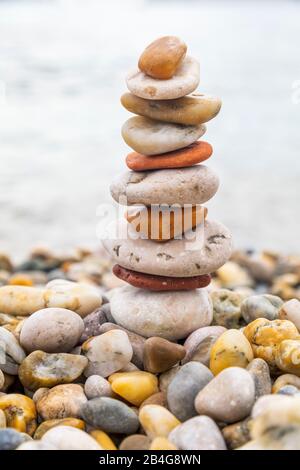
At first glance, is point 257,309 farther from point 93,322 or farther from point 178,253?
point 93,322

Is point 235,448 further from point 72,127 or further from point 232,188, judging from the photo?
point 72,127

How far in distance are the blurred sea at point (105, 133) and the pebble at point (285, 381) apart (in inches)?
88.6

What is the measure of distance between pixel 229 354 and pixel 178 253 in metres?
0.49

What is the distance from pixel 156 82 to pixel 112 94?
1044 cm

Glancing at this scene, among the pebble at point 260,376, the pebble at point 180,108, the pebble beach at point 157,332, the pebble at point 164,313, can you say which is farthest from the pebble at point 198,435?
the pebble at point 180,108

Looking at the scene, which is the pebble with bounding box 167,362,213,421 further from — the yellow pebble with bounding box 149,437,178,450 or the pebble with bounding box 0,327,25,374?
the pebble with bounding box 0,327,25,374

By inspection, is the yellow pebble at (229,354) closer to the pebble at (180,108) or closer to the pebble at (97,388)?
the pebble at (97,388)

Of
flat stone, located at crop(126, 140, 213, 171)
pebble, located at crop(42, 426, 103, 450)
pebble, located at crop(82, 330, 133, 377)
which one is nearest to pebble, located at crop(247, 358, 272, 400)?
pebble, located at crop(82, 330, 133, 377)

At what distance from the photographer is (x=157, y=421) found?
2.13 metres

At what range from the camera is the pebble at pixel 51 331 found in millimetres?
2574

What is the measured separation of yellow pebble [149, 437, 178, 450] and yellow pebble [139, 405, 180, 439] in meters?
0.11

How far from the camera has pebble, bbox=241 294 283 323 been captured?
280cm

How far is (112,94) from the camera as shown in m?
12.8
